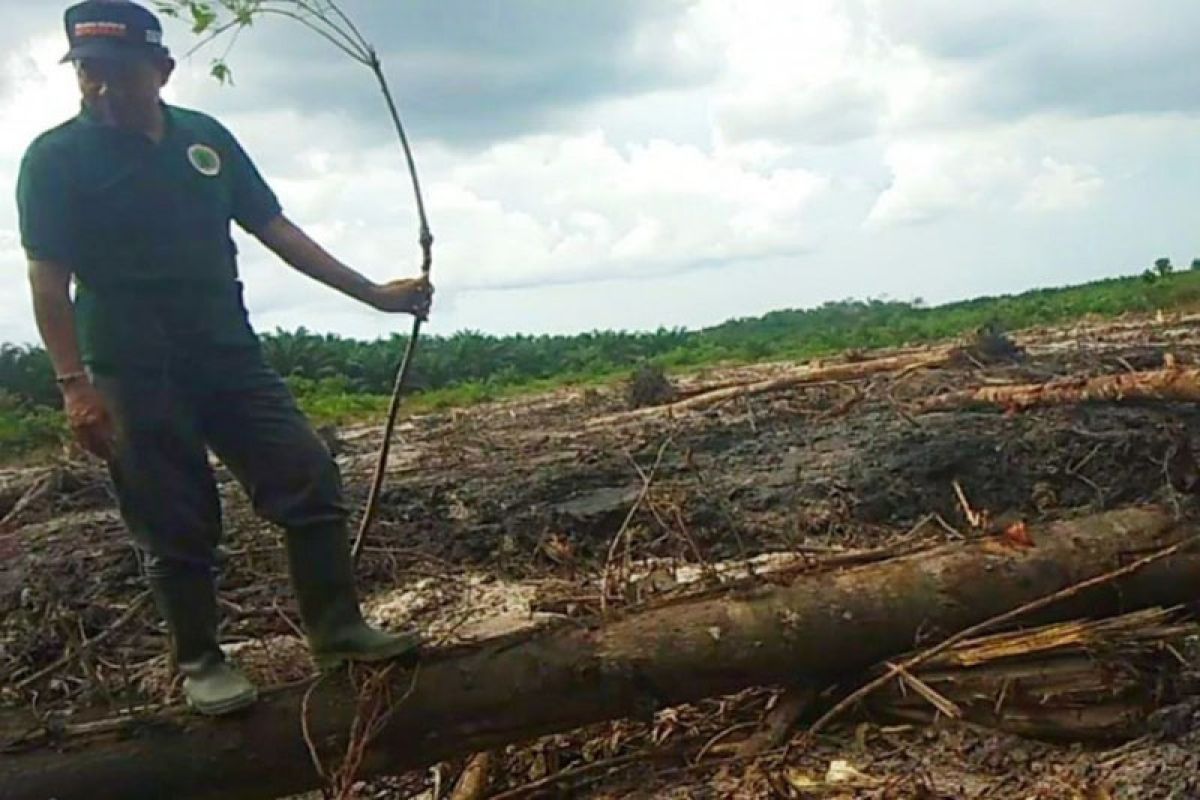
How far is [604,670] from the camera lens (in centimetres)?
327

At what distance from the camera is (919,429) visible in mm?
7031

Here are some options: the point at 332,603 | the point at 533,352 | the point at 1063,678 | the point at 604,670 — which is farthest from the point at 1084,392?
the point at 533,352

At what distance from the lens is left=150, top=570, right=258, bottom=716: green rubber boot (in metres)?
3.06

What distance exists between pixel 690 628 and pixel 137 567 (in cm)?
341

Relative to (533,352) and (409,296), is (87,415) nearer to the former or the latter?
(409,296)

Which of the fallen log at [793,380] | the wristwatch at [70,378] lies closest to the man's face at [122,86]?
the wristwatch at [70,378]

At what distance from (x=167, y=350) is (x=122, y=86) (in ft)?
1.90

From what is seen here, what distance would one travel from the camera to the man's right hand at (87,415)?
292 centimetres

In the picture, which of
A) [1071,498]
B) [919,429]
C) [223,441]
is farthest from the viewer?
[919,429]

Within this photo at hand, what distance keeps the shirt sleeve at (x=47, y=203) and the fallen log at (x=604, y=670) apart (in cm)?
107

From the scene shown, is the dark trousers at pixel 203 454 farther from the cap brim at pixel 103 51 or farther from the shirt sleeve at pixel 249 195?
the cap brim at pixel 103 51

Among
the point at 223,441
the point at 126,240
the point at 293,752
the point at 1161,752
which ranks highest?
the point at 126,240

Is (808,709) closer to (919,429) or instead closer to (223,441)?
(223,441)

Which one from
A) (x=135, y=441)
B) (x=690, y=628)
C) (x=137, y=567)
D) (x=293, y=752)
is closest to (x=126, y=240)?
(x=135, y=441)
